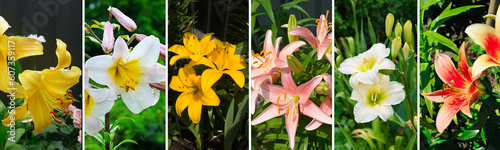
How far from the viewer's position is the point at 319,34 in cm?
196

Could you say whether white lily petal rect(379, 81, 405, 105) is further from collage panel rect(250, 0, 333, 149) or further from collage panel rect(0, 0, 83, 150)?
collage panel rect(0, 0, 83, 150)

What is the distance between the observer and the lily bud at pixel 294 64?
1922 millimetres

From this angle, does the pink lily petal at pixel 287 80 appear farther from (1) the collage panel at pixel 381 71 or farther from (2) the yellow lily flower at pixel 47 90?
(2) the yellow lily flower at pixel 47 90

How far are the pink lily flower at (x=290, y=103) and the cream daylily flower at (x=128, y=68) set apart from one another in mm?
435

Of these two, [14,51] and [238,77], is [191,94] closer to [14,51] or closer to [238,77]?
[238,77]

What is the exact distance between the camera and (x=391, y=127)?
2.00m

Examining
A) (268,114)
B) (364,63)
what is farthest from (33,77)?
(364,63)

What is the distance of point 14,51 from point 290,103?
111cm

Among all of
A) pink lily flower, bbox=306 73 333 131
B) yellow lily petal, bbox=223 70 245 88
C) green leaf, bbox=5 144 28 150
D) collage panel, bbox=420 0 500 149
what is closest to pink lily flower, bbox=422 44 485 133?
collage panel, bbox=420 0 500 149

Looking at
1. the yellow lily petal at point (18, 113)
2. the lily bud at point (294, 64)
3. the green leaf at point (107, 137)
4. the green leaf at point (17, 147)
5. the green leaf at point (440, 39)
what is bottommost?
the green leaf at point (17, 147)

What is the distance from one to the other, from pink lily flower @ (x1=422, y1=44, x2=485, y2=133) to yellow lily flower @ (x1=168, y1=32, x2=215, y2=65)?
860 millimetres

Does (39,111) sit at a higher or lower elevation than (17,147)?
higher

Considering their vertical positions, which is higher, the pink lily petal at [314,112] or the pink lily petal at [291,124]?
the pink lily petal at [314,112]

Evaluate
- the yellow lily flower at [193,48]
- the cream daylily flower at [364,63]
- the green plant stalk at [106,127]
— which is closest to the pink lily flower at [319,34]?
the cream daylily flower at [364,63]
